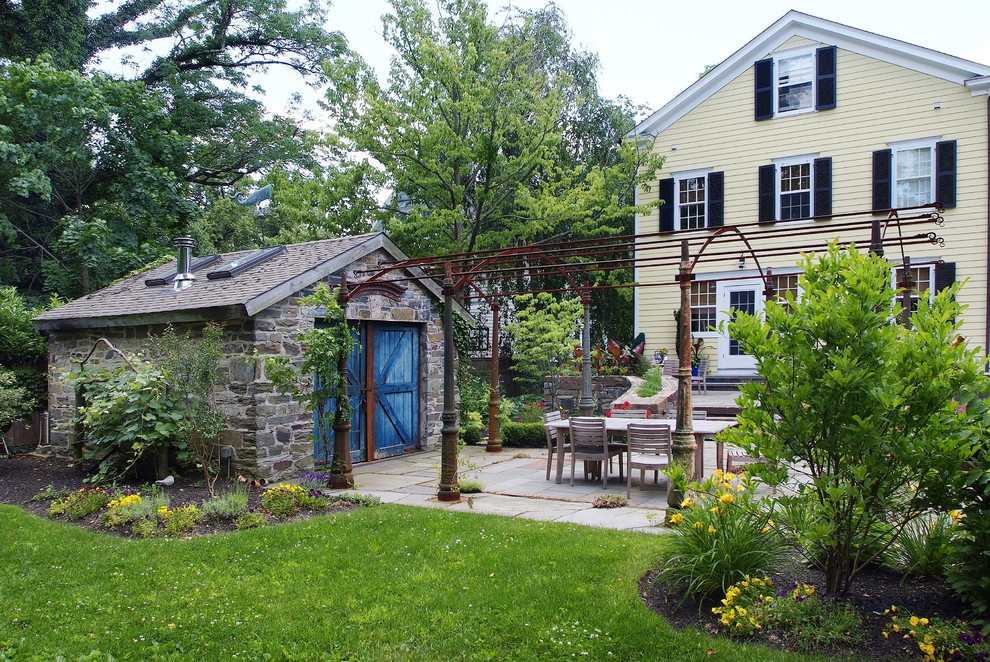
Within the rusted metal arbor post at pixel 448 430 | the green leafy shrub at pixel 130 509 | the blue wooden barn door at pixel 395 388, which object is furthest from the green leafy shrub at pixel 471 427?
the green leafy shrub at pixel 130 509

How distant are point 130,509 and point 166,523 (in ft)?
2.21

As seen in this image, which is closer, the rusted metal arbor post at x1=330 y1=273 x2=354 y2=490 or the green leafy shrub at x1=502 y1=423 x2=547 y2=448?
the rusted metal arbor post at x1=330 y1=273 x2=354 y2=490

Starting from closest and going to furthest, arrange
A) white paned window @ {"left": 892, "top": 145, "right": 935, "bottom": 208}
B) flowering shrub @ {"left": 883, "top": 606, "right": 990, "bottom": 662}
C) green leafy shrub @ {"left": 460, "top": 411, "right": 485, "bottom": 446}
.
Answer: flowering shrub @ {"left": 883, "top": 606, "right": 990, "bottom": 662} < green leafy shrub @ {"left": 460, "top": 411, "right": 485, "bottom": 446} < white paned window @ {"left": 892, "top": 145, "right": 935, "bottom": 208}

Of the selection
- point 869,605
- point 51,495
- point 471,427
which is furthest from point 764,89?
point 51,495

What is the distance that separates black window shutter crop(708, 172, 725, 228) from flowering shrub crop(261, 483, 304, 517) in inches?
510

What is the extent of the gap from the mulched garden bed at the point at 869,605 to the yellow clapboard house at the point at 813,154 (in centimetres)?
994

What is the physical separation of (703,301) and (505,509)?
464 inches

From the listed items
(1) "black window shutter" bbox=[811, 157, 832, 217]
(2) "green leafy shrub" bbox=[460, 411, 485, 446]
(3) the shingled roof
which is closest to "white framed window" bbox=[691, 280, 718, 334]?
(1) "black window shutter" bbox=[811, 157, 832, 217]

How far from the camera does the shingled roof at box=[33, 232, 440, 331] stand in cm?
910

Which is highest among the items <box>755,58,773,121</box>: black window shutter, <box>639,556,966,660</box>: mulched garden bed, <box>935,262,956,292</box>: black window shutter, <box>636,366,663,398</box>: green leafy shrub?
<box>755,58,773,121</box>: black window shutter

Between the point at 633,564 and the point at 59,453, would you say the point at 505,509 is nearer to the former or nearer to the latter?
the point at 633,564

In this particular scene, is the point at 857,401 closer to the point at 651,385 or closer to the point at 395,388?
the point at 395,388

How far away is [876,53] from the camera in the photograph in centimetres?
1596

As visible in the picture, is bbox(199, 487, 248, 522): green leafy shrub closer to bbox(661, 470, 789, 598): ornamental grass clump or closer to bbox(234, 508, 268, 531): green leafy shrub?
bbox(234, 508, 268, 531): green leafy shrub
